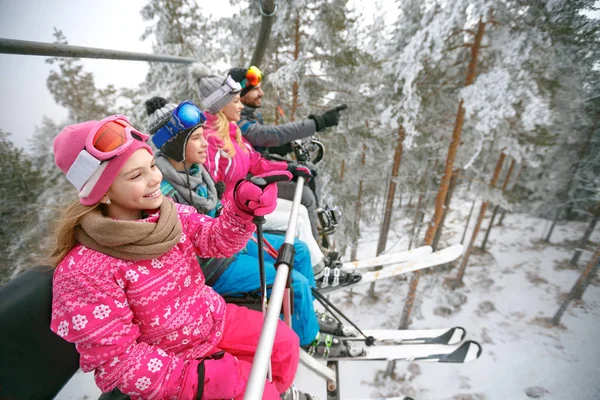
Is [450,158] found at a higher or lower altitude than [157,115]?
lower

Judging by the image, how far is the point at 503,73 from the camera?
4555 mm

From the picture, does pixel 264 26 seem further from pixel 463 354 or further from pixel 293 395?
pixel 463 354

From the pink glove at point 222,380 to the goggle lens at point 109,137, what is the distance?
1270 mm

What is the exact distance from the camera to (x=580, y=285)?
10758 mm

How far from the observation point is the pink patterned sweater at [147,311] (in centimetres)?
113

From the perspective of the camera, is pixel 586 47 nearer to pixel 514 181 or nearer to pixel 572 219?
pixel 514 181

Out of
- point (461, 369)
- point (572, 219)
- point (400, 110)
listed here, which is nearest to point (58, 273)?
point (400, 110)

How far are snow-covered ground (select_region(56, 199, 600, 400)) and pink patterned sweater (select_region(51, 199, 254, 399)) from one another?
638 cm

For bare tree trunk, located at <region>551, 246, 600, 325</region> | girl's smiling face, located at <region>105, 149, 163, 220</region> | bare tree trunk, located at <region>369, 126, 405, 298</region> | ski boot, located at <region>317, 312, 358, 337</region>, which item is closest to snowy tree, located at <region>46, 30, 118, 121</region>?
girl's smiling face, located at <region>105, 149, 163, 220</region>

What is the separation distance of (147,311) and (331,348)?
2184 millimetres

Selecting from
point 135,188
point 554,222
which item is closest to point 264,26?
point 135,188

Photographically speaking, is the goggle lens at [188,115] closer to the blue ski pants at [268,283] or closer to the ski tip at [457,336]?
the blue ski pants at [268,283]

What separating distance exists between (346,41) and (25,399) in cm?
811

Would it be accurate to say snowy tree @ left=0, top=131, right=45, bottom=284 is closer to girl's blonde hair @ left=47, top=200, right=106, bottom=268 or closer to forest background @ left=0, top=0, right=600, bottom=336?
forest background @ left=0, top=0, right=600, bottom=336
